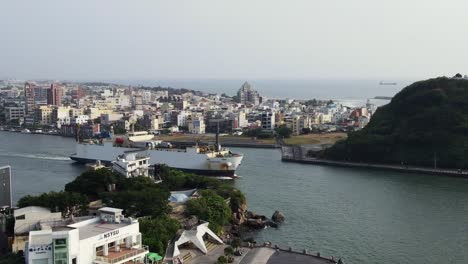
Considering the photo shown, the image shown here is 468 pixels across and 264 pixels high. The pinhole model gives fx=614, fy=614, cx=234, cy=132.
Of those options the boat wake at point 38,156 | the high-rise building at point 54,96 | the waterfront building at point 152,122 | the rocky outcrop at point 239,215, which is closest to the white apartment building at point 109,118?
the waterfront building at point 152,122

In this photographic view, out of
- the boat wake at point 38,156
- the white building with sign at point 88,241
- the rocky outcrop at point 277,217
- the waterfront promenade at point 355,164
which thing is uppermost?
the white building with sign at point 88,241

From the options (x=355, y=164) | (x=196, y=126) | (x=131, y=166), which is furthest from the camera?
(x=196, y=126)

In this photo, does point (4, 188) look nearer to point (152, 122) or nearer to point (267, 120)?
point (267, 120)

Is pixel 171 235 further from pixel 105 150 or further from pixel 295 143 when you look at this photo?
pixel 295 143

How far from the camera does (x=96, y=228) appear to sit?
378 inches

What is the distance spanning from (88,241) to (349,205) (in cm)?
903

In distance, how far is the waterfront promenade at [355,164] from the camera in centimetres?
2189

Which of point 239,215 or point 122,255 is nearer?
point 122,255

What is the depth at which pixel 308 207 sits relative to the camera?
16.0 meters

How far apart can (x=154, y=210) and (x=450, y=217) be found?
7.33 meters

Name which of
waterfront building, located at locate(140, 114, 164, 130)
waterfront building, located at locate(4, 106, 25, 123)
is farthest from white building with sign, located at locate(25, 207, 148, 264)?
waterfront building, located at locate(4, 106, 25, 123)

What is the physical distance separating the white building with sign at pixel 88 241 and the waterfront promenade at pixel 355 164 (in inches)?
588

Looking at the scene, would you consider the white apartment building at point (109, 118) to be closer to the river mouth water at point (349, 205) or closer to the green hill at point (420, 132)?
the river mouth water at point (349, 205)

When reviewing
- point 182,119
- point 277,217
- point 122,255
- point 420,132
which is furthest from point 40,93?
point 122,255
